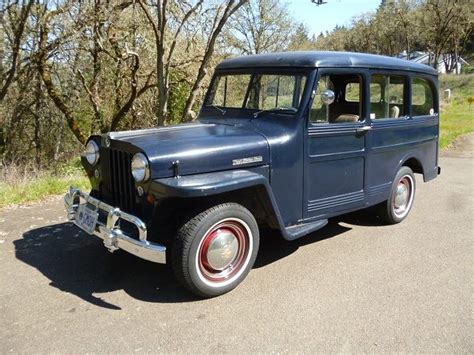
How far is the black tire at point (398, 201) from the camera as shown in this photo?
522 cm

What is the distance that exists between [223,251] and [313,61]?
1.95 metres

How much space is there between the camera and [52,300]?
3.44 meters

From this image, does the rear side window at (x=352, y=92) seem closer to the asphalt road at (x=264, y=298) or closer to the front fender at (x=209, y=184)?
the asphalt road at (x=264, y=298)

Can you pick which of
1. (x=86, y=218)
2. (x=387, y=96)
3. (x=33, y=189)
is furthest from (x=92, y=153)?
(x=387, y=96)

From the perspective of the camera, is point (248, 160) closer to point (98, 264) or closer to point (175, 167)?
point (175, 167)

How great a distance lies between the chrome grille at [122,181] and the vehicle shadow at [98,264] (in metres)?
0.62

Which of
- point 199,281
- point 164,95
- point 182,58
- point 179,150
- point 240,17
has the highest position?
point 240,17

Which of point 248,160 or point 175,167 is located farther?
point 248,160

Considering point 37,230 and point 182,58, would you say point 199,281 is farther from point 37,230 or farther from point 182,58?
point 182,58

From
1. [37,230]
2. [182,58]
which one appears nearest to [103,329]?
[37,230]

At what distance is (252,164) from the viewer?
3.73 metres

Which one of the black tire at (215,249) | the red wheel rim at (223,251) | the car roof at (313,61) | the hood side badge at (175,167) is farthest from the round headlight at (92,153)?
the car roof at (313,61)

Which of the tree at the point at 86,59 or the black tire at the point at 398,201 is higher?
the tree at the point at 86,59

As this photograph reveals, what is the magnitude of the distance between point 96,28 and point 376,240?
858 centimetres
